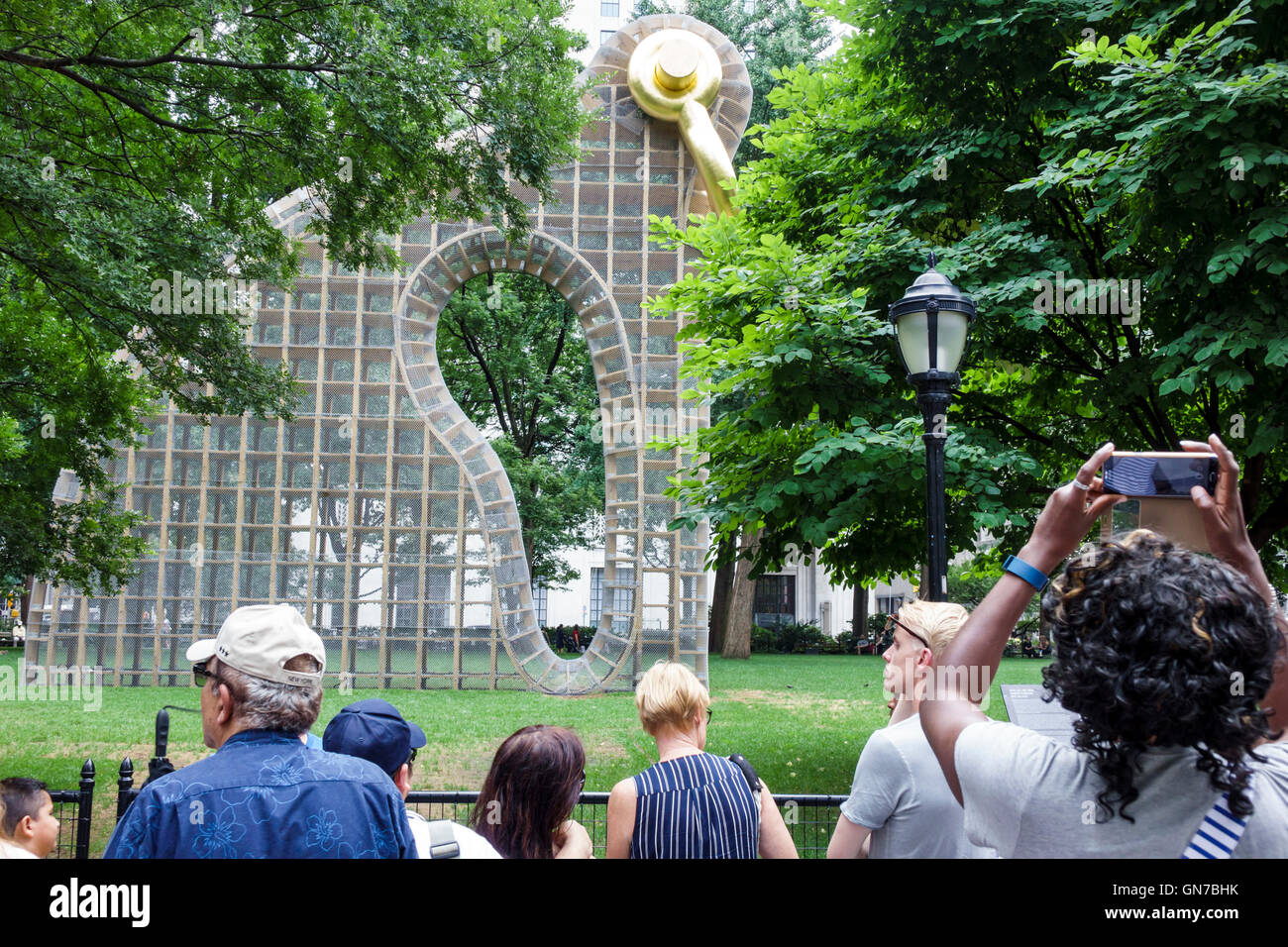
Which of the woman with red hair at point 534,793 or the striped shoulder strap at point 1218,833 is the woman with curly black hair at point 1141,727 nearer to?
the striped shoulder strap at point 1218,833

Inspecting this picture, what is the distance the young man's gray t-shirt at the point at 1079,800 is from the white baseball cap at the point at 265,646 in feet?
5.13

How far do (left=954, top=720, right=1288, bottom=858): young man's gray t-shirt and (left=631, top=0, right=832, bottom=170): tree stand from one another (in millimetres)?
28753

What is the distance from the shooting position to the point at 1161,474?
1.88 metres

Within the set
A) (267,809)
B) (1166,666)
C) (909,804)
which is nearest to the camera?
(1166,666)

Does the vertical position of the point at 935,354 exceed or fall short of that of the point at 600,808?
it exceeds it

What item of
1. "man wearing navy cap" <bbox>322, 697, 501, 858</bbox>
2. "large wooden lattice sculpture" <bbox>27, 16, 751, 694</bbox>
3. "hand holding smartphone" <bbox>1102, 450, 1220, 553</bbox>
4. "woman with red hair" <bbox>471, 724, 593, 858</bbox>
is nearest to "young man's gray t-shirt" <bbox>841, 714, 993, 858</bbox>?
"woman with red hair" <bbox>471, 724, 593, 858</bbox>

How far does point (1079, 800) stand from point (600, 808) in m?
7.39

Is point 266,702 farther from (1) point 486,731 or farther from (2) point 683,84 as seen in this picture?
(2) point 683,84

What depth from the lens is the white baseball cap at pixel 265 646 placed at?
2.43m

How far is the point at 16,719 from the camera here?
48.0 ft

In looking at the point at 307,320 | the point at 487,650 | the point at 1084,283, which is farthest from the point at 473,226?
the point at 1084,283

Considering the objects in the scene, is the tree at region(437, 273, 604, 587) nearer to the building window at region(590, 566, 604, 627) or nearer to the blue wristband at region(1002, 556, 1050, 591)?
the building window at region(590, 566, 604, 627)

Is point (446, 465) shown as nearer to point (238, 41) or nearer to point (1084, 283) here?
point (238, 41)

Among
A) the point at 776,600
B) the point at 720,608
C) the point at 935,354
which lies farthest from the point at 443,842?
the point at 776,600
